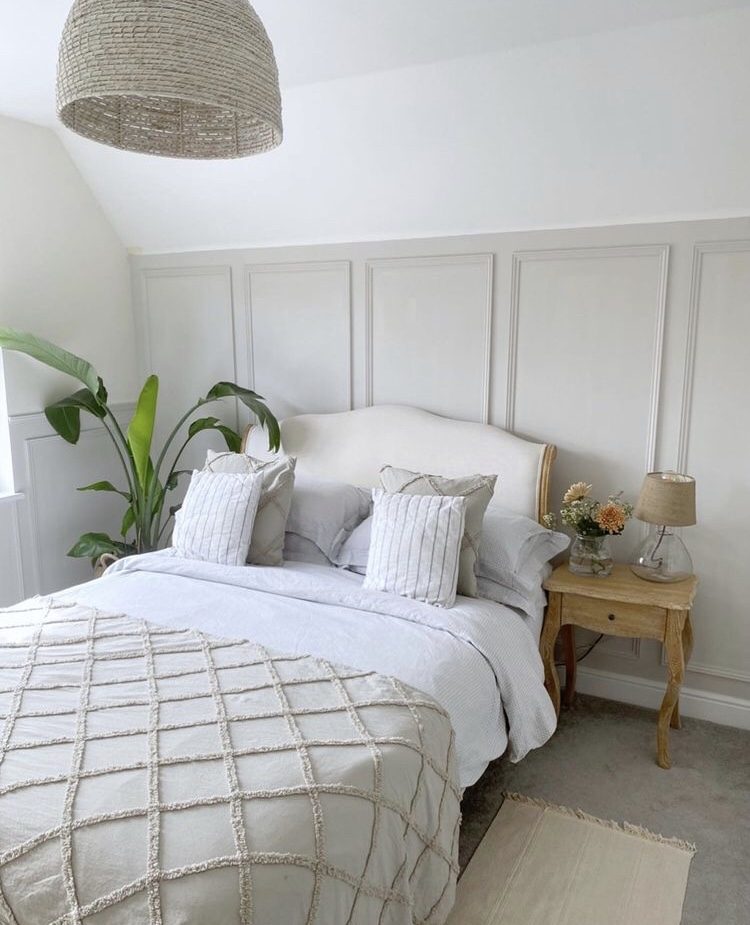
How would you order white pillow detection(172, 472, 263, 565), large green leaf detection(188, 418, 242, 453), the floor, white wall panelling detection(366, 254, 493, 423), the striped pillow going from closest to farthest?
the floor < the striped pillow < white pillow detection(172, 472, 263, 565) < white wall panelling detection(366, 254, 493, 423) < large green leaf detection(188, 418, 242, 453)

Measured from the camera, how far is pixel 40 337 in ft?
11.9

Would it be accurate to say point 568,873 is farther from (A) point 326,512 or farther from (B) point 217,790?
(A) point 326,512

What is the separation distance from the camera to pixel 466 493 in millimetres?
2672

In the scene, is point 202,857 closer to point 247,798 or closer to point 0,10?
point 247,798

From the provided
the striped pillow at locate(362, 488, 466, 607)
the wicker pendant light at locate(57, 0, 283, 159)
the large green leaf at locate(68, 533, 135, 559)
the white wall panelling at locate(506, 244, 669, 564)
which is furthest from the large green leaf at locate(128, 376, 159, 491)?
the wicker pendant light at locate(57, 0, 283, 159)

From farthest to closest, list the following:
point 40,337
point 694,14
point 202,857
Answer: point 40,337
point 694,14
point 202,857

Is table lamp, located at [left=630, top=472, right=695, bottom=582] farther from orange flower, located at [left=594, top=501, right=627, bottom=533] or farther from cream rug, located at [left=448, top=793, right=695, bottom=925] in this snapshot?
cream rug, located at [left=448, top=793, right=695, bottom=925]

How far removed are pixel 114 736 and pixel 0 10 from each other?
2.22 m

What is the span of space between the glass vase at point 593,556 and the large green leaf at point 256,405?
1.45 metres

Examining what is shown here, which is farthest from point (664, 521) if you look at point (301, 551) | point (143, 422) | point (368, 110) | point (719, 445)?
point (143, 422)

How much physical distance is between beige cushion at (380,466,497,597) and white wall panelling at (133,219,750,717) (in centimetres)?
59

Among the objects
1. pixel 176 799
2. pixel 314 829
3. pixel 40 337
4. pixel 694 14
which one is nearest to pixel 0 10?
pixel 40 337

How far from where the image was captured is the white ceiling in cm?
222

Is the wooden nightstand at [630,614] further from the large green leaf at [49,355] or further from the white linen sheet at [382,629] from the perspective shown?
the large green leaf at [49,355]
